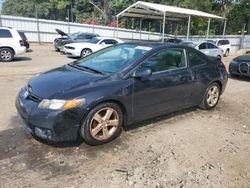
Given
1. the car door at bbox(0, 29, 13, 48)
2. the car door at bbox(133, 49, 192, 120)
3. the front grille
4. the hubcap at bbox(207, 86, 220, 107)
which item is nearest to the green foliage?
the car door at bbox(0, 29, 13, 48)

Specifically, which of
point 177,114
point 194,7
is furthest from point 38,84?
point 194,7

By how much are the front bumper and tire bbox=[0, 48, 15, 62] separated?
10.5m

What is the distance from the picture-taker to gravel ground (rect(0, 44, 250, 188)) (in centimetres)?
321

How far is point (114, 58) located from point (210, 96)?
8.06ft

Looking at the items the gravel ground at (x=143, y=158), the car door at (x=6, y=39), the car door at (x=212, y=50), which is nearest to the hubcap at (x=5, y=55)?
the car door at (x=6, y=39)

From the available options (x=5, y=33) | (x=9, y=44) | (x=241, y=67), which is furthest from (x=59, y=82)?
(x=5, y=33)

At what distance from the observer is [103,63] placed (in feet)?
15.5

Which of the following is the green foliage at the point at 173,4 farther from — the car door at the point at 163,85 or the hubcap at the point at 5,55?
the car door at the point at 163,85

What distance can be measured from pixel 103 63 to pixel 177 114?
1.97 m

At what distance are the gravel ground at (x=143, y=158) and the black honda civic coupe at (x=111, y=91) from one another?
0.29 metres

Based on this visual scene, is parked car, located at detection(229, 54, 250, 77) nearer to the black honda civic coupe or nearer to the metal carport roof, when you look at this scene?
the black honda civic coupe

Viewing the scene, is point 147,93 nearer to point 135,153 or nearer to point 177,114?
point 135,153

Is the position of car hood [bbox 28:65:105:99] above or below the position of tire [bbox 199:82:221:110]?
above

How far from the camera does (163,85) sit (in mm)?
4625
